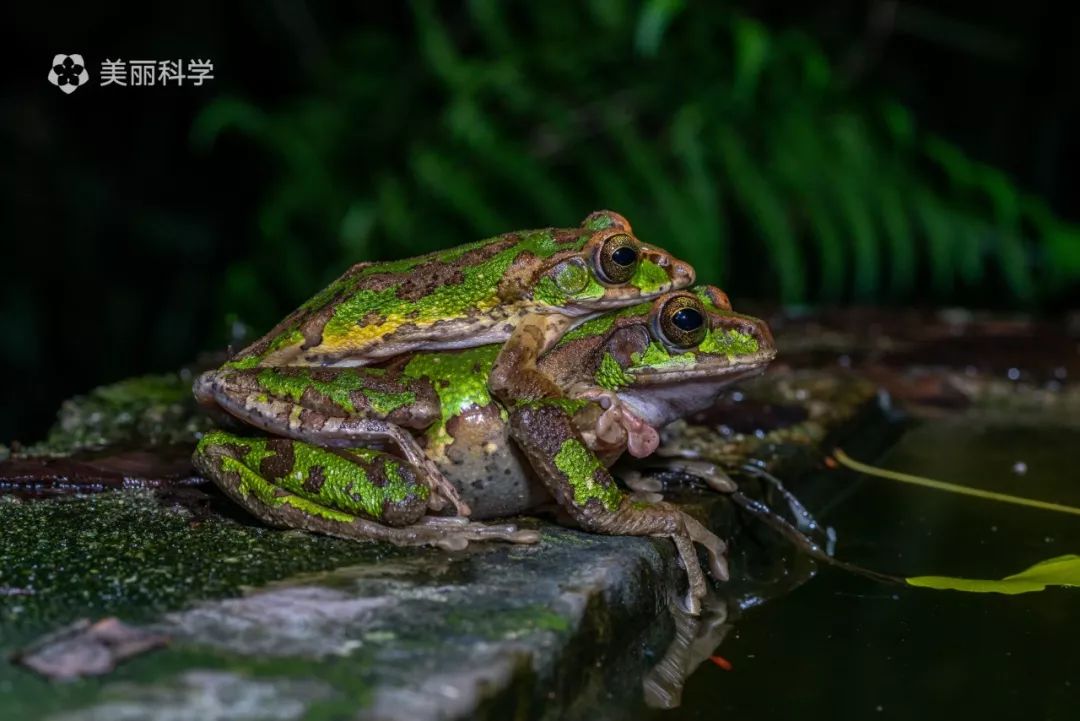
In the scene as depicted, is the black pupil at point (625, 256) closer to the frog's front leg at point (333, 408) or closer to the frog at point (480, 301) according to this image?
the frog at point (480, 301)

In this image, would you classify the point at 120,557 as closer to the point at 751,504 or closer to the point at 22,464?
the point at 22,464

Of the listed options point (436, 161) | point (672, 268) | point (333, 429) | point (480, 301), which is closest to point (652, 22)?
point (436, 161)

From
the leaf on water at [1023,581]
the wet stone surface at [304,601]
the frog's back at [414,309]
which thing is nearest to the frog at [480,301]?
the frog's back at [414,309]

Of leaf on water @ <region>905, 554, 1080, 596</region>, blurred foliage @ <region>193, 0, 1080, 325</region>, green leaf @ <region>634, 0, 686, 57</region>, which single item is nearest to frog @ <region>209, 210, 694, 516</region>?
leaf on water @ <region>905, 554, 1080, 596</region>

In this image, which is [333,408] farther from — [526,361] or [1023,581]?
[1023,581]

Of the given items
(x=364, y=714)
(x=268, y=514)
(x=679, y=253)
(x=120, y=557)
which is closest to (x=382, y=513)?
(x=268, y=514)

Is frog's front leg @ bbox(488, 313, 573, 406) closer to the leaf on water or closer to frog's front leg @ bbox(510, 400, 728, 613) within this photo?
frog's front leg @ bbox(510, 400, 728, 613)
